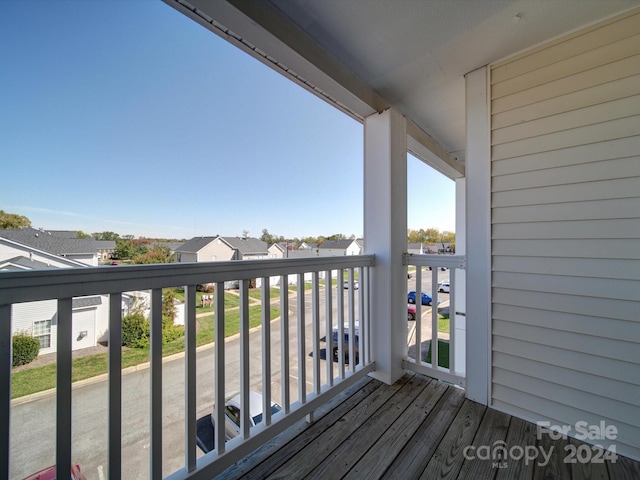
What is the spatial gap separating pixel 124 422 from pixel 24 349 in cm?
43

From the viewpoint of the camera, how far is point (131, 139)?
0.93m

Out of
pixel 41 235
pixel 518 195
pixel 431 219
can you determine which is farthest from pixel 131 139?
pixel 431 219

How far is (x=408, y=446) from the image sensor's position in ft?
4.70

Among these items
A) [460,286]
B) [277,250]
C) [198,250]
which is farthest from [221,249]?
[460,286]

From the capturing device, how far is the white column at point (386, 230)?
204 centimetres

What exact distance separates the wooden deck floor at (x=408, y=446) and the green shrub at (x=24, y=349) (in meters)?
0.98

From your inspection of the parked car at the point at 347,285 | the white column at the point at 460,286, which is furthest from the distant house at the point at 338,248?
the white column at the point at 460,286

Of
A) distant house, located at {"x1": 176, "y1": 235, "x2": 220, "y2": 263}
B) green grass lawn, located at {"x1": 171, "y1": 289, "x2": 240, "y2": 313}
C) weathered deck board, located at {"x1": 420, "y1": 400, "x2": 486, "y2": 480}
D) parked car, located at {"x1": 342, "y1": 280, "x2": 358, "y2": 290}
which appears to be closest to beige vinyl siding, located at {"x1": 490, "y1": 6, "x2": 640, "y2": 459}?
weathered deck board, located at {"x1": 420, "y1": 400, "x2": 486, "y2": 480}

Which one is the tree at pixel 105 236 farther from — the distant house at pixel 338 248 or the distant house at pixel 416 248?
the distant house at pixel 416 248

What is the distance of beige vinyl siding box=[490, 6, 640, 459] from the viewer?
4.50ft

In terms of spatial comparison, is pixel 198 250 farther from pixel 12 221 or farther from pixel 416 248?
pixel 416 248

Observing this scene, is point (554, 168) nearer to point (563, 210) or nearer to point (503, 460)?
point (563, 210)

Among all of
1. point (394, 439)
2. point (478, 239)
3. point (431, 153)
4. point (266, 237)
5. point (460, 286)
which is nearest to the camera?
point (266, 237)

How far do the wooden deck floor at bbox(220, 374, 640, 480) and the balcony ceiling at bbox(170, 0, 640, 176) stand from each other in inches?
83.3
